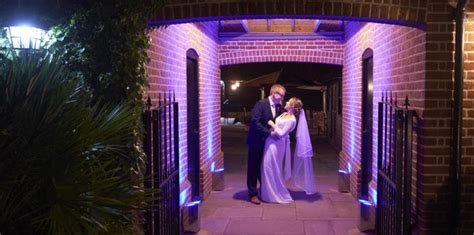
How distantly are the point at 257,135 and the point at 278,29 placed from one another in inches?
104

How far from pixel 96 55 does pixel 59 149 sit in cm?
125

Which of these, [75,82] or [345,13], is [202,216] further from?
[75,82]

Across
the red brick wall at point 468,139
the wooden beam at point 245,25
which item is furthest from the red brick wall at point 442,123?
the wooden beam at point 245,25

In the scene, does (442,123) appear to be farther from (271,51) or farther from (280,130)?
(271,51)

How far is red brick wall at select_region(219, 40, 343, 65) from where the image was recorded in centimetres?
959

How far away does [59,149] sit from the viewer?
104 inches

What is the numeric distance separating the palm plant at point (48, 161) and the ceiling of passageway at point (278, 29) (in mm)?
6596

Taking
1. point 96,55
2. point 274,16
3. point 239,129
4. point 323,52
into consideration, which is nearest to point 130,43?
point 96,55

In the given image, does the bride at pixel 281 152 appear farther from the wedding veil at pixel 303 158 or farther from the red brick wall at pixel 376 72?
the red brick wall at pixel 376 72

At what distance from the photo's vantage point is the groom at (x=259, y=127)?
7.63m

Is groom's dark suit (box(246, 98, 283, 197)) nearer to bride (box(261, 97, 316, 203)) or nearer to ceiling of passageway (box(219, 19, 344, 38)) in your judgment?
bride (box(261, 97, 316, 203))

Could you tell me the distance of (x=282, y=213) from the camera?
23.9 ft

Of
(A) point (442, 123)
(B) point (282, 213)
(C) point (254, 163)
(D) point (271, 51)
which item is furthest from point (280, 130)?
(A) point (442, 123)

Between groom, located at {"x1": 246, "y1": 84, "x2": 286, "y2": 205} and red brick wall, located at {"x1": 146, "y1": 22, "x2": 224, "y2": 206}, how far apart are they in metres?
0.74
